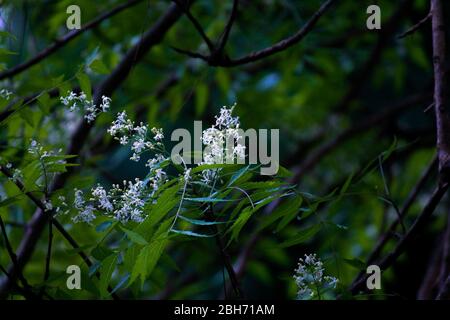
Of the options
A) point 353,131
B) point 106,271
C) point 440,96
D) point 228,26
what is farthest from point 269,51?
point 353,131

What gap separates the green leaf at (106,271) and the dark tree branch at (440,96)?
0.56 meters

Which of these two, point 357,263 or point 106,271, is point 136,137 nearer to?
point 106,271

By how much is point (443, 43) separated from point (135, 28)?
1.24m

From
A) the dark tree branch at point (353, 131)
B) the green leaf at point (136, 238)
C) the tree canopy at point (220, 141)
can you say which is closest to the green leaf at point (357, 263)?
the tree canopy at point (220, 141)

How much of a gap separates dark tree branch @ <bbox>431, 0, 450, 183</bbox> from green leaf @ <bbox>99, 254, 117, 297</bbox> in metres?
0.56

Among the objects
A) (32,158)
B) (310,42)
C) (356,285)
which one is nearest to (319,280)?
(356,285)

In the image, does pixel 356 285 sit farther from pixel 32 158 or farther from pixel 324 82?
pixel 324 82

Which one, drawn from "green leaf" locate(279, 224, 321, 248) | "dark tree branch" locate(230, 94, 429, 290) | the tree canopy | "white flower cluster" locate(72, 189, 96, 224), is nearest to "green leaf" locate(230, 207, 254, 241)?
the tree canopy

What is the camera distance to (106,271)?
3.26ft

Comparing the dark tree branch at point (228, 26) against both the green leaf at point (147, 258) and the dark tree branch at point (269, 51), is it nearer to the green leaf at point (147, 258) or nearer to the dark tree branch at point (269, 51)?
the dark tree branch at point (269, 51)

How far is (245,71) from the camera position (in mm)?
2717

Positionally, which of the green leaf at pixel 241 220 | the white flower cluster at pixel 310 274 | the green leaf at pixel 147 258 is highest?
the green leaf at pixel 241 220

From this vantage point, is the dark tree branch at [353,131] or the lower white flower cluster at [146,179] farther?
the dark tree branch at [353,131]

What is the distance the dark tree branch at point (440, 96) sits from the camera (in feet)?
3.73
